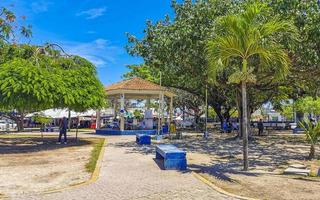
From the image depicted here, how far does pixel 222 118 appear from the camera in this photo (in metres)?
42.0

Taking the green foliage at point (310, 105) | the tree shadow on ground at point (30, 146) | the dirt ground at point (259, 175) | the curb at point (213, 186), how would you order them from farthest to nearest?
the green foliage at point (310, 105) → the tree shadow on ground at point (30, 146) → the dirt ground at point (259, 175) → the curb at point (213, 186)

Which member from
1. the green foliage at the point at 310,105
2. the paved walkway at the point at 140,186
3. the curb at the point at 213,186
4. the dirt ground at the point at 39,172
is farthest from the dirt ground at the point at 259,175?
the green foliage at the point at 310,105

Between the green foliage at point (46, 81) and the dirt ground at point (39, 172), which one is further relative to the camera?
the green foliage at point (46, 81)

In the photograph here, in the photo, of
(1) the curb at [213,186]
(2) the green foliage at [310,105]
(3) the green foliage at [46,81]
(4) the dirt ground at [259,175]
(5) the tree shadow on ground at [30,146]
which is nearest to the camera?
(1) the curb at [213,186]

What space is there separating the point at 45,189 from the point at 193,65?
481 inches

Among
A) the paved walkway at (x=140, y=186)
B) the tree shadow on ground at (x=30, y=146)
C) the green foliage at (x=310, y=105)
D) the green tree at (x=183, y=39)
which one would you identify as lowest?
the paved walkway at (x=140, y=186)

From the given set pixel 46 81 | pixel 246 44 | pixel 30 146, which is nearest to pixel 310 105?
pixel 30 146

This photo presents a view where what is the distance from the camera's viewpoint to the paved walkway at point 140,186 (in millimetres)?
7969

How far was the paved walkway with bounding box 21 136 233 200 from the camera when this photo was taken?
7969mm

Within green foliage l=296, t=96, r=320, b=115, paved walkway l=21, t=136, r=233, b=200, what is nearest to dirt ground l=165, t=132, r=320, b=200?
paved walkway l=21, t=136, r=233, b=200

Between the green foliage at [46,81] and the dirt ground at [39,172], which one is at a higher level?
the green foliage at [46,81]

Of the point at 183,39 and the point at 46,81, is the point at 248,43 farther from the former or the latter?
the point at 46,81

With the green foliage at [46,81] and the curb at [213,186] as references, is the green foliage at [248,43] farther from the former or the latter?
the green foliage at [46,81]

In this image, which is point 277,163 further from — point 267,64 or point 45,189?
point 45,189
